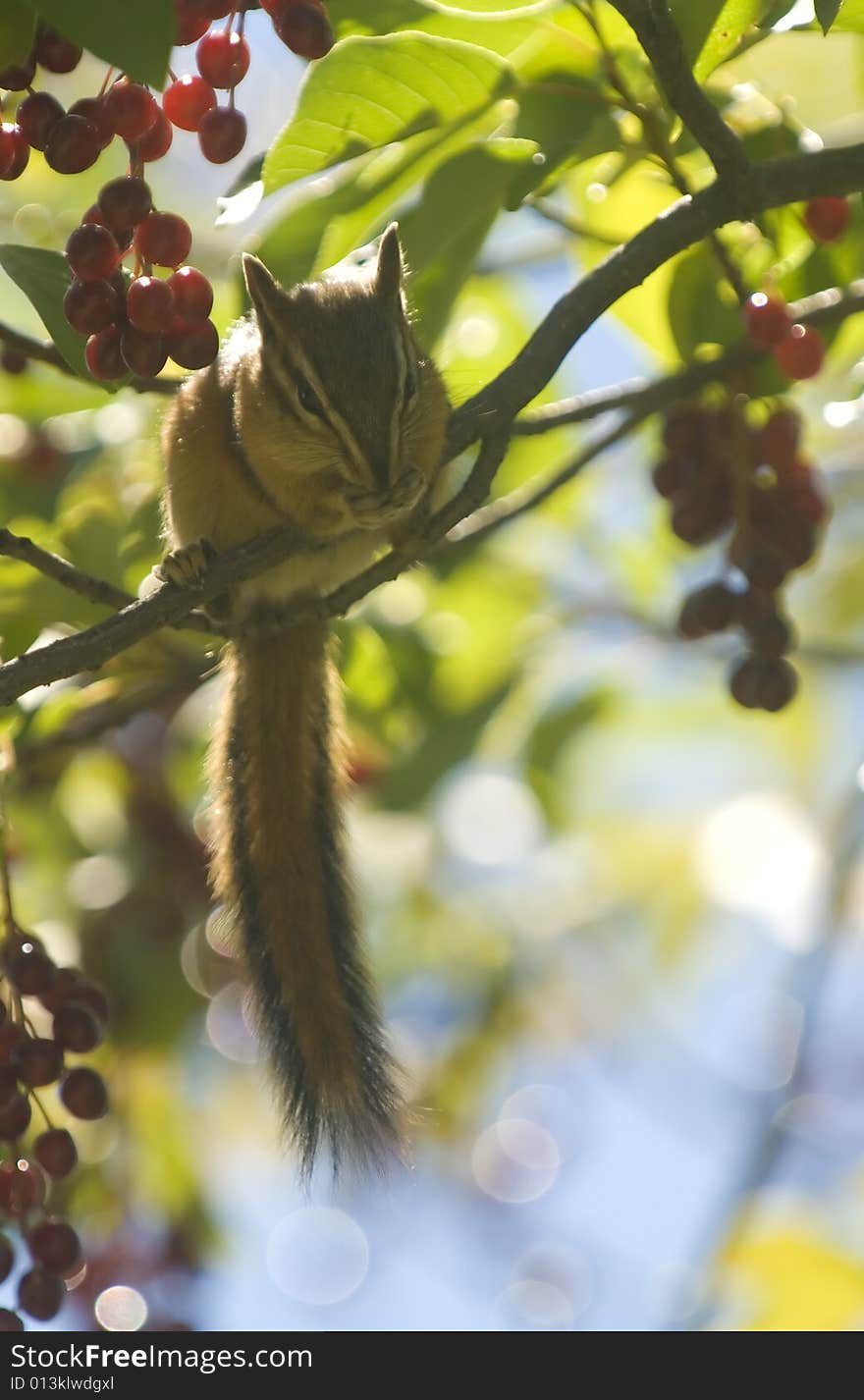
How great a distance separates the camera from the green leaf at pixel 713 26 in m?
2.41

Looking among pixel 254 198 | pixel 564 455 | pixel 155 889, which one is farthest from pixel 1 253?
pixel 155 889

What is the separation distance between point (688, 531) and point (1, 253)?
1428 millimetres

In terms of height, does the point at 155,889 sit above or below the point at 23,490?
below

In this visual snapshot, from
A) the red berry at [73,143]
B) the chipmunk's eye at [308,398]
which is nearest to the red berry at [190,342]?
the red berry at [73,143]

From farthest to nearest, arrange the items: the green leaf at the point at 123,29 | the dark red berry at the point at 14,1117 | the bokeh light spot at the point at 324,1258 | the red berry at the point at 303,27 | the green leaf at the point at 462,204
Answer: the bokeh light spot at the point at 324,1258 → the green leaf at the point at 462,204 → the dark red berry at the point at 14,1117 → the red berry at the point at 303,27 → the green leaf at the point at 123,29

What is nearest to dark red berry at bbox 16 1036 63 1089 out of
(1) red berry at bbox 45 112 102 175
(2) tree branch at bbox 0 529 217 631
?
(2) tree branch at bbox 0 529 217 631

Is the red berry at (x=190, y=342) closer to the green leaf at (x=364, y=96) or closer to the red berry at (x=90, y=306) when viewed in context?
the red berry at (x=90, y=306)

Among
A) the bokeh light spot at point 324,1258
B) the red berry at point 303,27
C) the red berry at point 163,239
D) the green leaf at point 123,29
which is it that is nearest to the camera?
the green leaf at point 123,29

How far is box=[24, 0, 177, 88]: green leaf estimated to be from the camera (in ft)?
6.37

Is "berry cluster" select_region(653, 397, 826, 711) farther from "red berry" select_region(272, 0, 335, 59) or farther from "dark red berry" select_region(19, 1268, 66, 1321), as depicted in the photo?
"dark red berry" select_region(19, 1268, 66, 1321)

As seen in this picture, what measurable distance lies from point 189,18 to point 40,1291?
1.88 metres

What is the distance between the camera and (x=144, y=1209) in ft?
13.2

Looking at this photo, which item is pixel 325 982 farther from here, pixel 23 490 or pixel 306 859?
pixel 23 490

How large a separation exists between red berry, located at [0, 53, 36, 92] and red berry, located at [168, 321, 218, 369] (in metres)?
0.36
